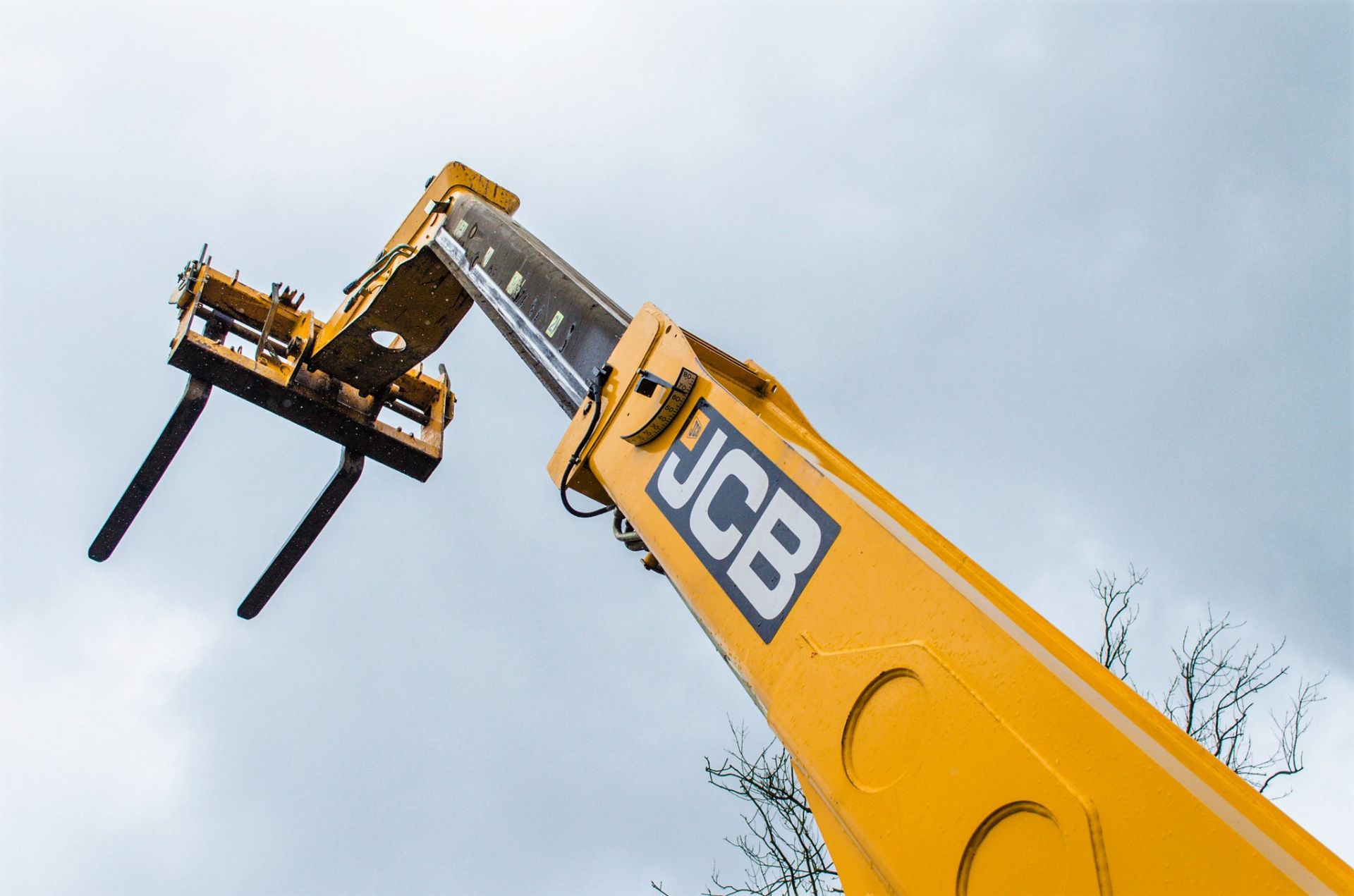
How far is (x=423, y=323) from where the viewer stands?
17.1ft

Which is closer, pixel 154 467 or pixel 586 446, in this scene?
pixel 586 446

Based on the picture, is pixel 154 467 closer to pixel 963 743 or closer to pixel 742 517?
pixel 742 517

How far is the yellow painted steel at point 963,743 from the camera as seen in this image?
117cm

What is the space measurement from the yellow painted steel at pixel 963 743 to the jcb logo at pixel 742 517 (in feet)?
0.10

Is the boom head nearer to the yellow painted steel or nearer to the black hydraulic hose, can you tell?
the black hydraulic hose

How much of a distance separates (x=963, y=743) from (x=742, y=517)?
0.71 metres

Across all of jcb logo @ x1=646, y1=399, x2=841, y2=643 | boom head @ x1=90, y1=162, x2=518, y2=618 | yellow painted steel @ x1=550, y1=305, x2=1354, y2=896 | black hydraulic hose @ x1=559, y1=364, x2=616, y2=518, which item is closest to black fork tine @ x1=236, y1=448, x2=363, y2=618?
boom head @ x1=90, y1=162, x2=518, y2=618

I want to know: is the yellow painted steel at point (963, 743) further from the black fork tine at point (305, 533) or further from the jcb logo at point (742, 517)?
the black fork tine at point (305, 533)

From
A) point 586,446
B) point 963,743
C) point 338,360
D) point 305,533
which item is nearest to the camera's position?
point 963,743

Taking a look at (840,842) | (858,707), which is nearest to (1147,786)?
(858,707)

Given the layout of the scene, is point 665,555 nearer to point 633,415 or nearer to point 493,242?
point 633,415

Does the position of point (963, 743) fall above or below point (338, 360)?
above

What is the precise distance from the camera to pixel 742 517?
1.99 m

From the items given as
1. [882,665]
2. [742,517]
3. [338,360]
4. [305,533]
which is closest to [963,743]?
[882,665]
